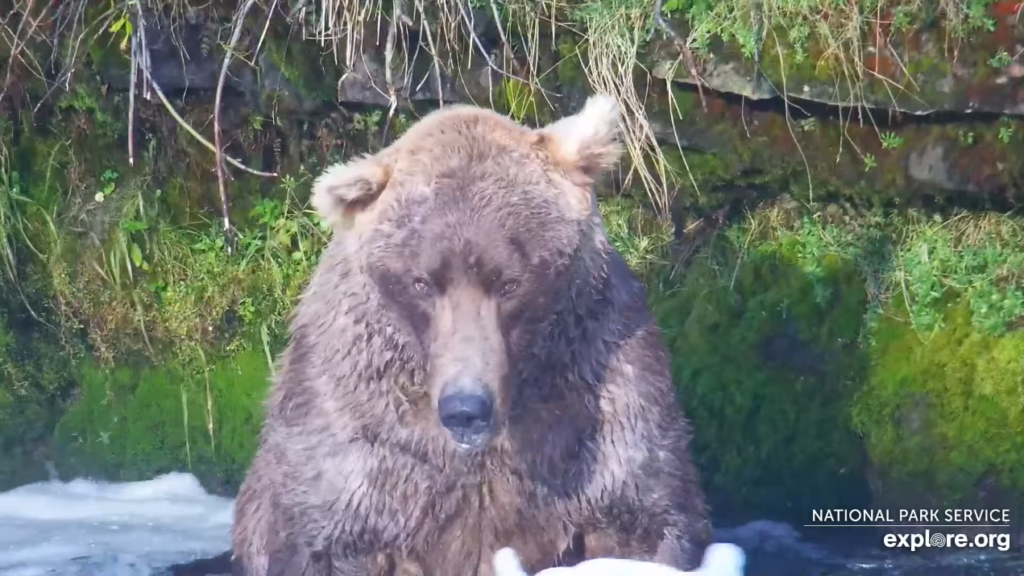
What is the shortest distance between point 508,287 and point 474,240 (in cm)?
15

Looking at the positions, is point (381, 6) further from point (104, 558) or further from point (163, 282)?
point (104, 558)

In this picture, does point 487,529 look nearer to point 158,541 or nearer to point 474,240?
point 474,240

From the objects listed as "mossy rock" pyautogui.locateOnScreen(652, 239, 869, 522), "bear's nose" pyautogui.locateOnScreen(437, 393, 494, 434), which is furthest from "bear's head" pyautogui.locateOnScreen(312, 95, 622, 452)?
"mossy rock" pyautogui.locateOnScreen(652, 239, 869, 522)

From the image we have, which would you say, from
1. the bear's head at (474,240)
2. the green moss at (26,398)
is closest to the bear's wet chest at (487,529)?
the bear's head at (474,240)

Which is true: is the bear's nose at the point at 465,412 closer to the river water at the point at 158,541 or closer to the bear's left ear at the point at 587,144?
the bear's left ear at the point at 587,144

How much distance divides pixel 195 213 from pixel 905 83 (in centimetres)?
306

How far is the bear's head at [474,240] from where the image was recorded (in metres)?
3.24

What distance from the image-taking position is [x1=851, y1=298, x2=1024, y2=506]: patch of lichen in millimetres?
5012

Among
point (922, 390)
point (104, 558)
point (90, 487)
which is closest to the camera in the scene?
point (104, 558)

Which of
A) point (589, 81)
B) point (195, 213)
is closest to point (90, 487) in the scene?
point (195, 213)

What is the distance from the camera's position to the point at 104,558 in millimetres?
4797

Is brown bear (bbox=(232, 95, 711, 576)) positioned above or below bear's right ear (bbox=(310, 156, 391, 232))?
below

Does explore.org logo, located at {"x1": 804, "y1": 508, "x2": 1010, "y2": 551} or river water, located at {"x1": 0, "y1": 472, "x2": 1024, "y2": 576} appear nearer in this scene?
river water, located at {"x1": 0, "y1": 472, "x2": 1024, "y2": 576}

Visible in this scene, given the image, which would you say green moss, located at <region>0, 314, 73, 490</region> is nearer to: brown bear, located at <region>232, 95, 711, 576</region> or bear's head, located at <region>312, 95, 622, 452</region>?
brown bear, located at <region>232, 95, 711, 576</region>
